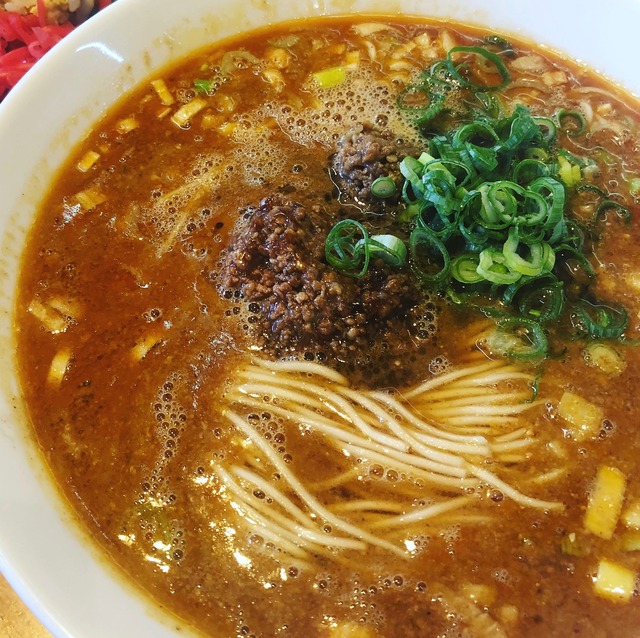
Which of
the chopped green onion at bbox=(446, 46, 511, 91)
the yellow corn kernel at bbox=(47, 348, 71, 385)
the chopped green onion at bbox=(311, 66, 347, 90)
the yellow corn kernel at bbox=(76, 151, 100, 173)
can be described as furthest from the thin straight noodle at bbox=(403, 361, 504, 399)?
the yellow corn kernel at bbox=(76, 151, 100, 173)

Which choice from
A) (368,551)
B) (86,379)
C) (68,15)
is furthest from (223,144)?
(368,551)

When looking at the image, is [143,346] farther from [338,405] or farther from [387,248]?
[387,248]

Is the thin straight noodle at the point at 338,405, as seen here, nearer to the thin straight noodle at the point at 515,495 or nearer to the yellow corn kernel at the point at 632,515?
the thin straight noodle at the point at 515,495

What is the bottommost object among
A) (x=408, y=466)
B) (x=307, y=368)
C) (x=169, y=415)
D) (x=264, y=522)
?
(x=408, y=466)

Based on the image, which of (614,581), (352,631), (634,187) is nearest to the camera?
(352,631)

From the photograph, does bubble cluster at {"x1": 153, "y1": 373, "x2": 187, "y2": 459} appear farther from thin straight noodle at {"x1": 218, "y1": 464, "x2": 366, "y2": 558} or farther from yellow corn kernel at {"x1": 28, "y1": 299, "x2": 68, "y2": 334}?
yellow corn kernel at {"x1": 28, "y1": 299, "x2": 68, "y2": 334}

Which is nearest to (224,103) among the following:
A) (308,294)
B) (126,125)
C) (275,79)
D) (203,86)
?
(203,86)

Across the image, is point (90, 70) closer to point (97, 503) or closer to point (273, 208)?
point (273, 208)
